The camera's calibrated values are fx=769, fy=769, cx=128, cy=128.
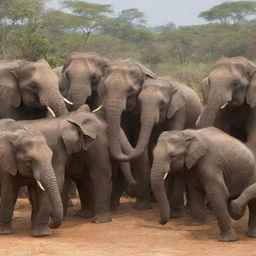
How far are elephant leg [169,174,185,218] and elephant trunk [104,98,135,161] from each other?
61cm

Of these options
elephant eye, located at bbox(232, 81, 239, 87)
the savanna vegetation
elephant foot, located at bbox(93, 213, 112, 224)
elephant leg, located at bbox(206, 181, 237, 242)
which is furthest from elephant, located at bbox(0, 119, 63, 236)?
the savanna vegetation

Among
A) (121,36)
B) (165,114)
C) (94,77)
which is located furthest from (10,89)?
(121,36)

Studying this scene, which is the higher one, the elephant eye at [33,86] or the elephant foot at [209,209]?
the elephant eye at [33,86]

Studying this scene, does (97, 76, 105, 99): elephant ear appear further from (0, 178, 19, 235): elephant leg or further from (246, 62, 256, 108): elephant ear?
(0, 178, 19, 235): elephant leg

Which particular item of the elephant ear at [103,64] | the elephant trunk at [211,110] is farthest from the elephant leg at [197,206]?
the elephant ear at [103,64]

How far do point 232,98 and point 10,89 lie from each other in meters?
2.54

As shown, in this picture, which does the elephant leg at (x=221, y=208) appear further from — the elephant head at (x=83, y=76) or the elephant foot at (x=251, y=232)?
the elephant head at (x=83, y=76)

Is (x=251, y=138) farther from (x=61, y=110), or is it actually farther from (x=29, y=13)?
(x=29, y=13)

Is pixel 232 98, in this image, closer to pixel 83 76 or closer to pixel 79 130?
pixel 83 76

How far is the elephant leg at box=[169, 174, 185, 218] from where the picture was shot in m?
8.27

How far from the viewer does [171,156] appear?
728 cm

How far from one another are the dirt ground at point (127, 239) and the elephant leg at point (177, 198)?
4.3 inches

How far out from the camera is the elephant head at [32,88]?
847cm

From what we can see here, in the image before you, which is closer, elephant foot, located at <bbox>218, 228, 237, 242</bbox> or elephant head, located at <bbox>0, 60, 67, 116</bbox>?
elephant foot, located at <bbox>218, 228, 237, 242</bbox>
